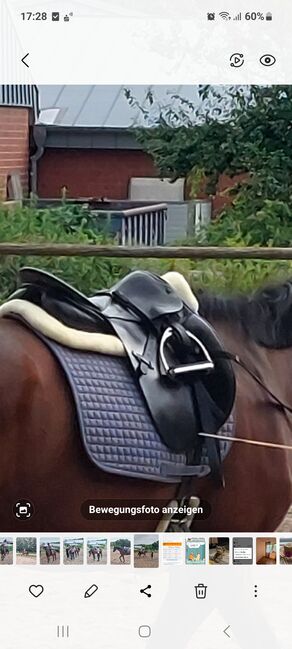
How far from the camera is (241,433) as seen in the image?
2363mm

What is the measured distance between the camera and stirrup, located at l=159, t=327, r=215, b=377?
2.32 m

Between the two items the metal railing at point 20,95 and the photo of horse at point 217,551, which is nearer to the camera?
the metal railing at point 20,95

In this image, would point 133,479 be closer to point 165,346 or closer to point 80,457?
point 80,457

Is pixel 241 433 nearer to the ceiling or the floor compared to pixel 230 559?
nearer to the ceiling

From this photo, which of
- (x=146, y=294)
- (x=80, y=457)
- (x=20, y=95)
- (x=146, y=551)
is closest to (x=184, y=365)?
(x=146, y=294)

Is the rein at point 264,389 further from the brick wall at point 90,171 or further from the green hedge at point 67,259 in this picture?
the brick wall at point 90,171
